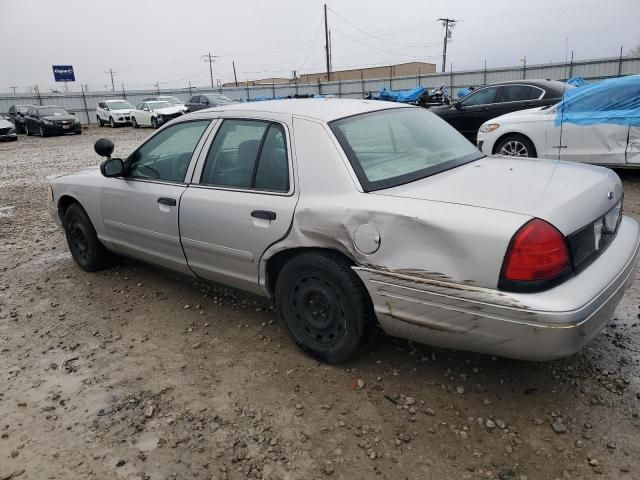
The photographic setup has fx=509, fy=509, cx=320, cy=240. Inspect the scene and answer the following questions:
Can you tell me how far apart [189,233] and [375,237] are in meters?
1.53

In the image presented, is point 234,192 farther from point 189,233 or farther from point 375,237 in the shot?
point 375,237

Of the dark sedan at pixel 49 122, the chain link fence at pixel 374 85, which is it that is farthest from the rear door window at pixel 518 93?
the dark sedan at pixel 49 122

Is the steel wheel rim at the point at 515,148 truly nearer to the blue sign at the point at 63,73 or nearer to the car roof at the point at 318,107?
the car roof at the point at 318,107

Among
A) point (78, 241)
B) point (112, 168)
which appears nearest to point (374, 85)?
point (78, 241)

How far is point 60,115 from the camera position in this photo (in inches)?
987

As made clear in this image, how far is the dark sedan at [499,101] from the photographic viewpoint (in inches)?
376

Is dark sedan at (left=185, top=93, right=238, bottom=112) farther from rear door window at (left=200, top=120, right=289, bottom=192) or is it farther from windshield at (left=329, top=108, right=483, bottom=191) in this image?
windshield at (left=329, top=108, right=483, bottom=191)

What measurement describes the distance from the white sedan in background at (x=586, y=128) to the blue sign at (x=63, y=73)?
42279 millimetres

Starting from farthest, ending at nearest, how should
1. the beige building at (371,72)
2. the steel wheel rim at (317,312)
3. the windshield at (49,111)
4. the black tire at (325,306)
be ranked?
1. the beige building at (371,72)
2. the windshield at (49,111)
3. the steel wheel rim at (317,312)
4. the black tire at (325,306)

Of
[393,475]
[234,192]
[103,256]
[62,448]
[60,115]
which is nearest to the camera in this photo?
[393,475]

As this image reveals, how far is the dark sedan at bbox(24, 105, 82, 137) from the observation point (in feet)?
80.3

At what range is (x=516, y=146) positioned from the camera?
25.6 feet

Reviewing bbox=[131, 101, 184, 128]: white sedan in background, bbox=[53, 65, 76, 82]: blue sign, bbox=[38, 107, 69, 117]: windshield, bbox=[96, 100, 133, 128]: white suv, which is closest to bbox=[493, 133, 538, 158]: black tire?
bbox=[131, 101, 184, 128]: white sedan in background

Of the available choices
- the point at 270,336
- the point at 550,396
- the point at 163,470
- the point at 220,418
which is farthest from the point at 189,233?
the point at 550,396
